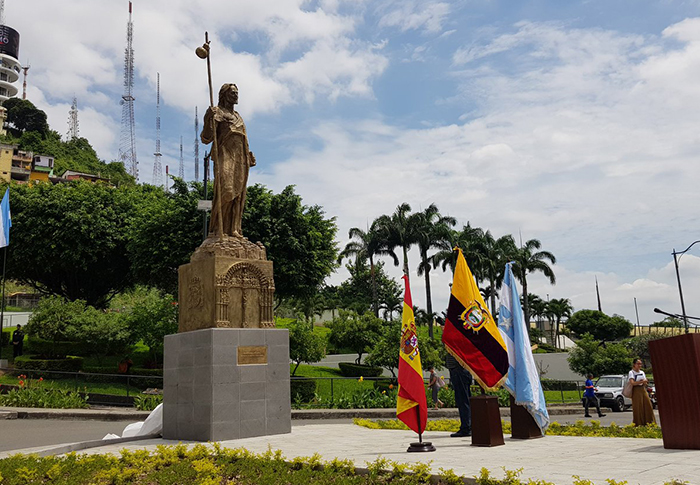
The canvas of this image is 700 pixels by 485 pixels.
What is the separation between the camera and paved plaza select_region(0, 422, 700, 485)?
20.7ft

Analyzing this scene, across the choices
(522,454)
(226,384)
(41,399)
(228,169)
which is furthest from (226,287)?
(41,399)

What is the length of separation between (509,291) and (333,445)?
160 inches

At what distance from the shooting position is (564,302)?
84312mm

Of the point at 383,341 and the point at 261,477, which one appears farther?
the point at 383,341

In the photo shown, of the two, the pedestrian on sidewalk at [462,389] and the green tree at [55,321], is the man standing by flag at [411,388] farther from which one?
the green tree at [55,321]

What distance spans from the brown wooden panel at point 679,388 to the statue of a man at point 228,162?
8091mm

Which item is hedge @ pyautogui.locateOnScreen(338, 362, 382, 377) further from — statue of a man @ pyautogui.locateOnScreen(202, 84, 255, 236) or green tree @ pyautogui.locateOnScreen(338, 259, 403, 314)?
green tree @ pyautogui.locateOnScreen(338, 259, 403, 314)

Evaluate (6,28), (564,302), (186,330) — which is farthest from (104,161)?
(186,330)

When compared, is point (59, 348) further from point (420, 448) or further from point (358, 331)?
point (420, 448)

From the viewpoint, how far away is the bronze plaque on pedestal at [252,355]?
36.7 feet

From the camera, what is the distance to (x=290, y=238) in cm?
3020

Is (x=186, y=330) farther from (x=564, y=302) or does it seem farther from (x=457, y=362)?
(x=564, y=302)

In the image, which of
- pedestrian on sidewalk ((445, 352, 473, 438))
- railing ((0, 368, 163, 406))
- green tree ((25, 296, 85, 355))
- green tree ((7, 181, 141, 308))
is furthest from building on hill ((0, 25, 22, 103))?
pedestrian on sidewalk ((445, 352, 473, 438))

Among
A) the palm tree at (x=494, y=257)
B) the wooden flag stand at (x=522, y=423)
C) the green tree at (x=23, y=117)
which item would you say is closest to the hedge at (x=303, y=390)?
the wooden flag stand at (x=522, y=423)
